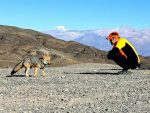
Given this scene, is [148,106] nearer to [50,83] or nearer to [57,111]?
[57,111]

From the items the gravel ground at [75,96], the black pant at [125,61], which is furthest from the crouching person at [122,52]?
the gravel ground at [75,96]

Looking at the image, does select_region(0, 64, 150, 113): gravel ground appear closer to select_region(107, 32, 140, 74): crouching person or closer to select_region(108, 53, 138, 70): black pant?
select_region(107, 32, 140, 74): crouching person

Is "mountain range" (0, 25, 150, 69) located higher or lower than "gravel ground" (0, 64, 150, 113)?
higher

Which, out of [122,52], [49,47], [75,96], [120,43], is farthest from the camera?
[49,47]

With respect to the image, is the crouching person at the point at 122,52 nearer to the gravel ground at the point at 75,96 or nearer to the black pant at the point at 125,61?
the black pant at the point at 125,61

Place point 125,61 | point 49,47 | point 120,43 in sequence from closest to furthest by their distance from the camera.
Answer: point 120,43 → point 125,61 → point 49,47

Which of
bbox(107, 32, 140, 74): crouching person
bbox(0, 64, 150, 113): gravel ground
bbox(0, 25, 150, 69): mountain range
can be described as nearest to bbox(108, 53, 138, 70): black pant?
bbox(107, 32, 140, 74): crouching person

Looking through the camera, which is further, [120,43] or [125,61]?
[125,61]

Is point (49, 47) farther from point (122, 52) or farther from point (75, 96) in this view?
point (75, 96)

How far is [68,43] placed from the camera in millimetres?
96250

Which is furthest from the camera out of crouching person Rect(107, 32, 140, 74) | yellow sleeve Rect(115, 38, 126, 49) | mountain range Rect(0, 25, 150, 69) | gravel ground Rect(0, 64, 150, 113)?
mountain range Rect(0, 25, 150, 69)

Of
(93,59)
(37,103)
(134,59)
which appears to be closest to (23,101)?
(37,103)

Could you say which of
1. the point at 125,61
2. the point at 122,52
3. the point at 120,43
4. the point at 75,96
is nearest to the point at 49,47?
the point at 125,61

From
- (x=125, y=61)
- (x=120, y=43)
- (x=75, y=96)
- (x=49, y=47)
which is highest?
(x=49, y=47)
